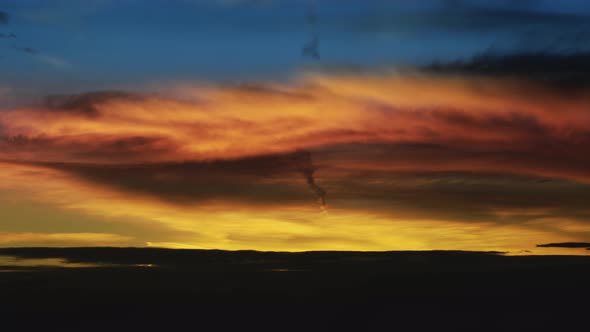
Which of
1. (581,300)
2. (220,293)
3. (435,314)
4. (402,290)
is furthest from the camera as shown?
(402,290)

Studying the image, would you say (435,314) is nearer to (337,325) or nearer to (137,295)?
(337,325)

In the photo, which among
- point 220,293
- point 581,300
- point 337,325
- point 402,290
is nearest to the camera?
point 337,325

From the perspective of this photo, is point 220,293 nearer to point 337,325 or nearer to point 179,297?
point 179,297

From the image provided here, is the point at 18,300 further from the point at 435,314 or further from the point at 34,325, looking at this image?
the point at 435,314

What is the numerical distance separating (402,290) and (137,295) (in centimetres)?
5476

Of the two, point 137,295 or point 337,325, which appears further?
point 137,295

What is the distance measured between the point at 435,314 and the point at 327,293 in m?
23.7

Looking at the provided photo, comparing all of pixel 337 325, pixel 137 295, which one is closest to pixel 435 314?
pixel 337 325

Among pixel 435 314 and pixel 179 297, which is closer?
pixel 435 314

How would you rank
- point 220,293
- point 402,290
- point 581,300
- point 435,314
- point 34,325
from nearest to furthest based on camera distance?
point 34,325 < point 435,314 < point 581,300 < point 220,293 < point 402,290

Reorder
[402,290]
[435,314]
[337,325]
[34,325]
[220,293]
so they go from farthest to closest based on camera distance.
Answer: [402,290] < [220,293] < [435,314] < [337,325] < [34,325]

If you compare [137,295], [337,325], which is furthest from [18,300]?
[337,325]

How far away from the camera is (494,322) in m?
119

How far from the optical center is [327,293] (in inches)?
5497
